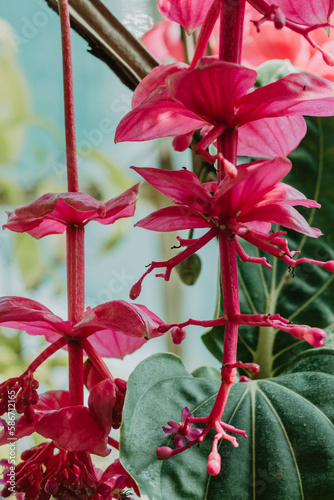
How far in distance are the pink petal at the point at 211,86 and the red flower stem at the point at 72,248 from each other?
97 mm

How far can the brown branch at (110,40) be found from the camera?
1.39 feet

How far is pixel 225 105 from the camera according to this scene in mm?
257

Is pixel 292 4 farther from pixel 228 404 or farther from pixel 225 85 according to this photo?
pixel 228 404

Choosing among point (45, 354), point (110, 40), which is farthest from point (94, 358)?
point (110, 40)

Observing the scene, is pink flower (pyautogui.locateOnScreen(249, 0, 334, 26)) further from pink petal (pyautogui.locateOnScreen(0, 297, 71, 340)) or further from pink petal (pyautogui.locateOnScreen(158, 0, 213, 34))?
pink petal (pyautogui.locateOnScreen(0, 297, 71, 340))

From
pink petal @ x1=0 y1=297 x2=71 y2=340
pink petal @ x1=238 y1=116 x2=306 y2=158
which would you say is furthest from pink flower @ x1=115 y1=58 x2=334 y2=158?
pink petal @ x1=0 y1=297 x2=71 y2=340

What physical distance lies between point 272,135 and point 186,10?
0.28 feet

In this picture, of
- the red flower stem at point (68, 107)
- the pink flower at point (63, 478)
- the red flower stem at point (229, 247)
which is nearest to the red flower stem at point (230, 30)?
the red flower stem at point (229, 247)

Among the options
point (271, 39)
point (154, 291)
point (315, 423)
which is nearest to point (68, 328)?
point (315, 423)

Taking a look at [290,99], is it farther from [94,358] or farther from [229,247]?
[94,358]

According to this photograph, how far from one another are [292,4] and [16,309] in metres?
0.21

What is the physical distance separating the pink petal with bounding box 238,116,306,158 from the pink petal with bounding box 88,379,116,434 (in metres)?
0.16

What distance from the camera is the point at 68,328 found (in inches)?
12.4

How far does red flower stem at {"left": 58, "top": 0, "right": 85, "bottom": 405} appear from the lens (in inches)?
12.6
